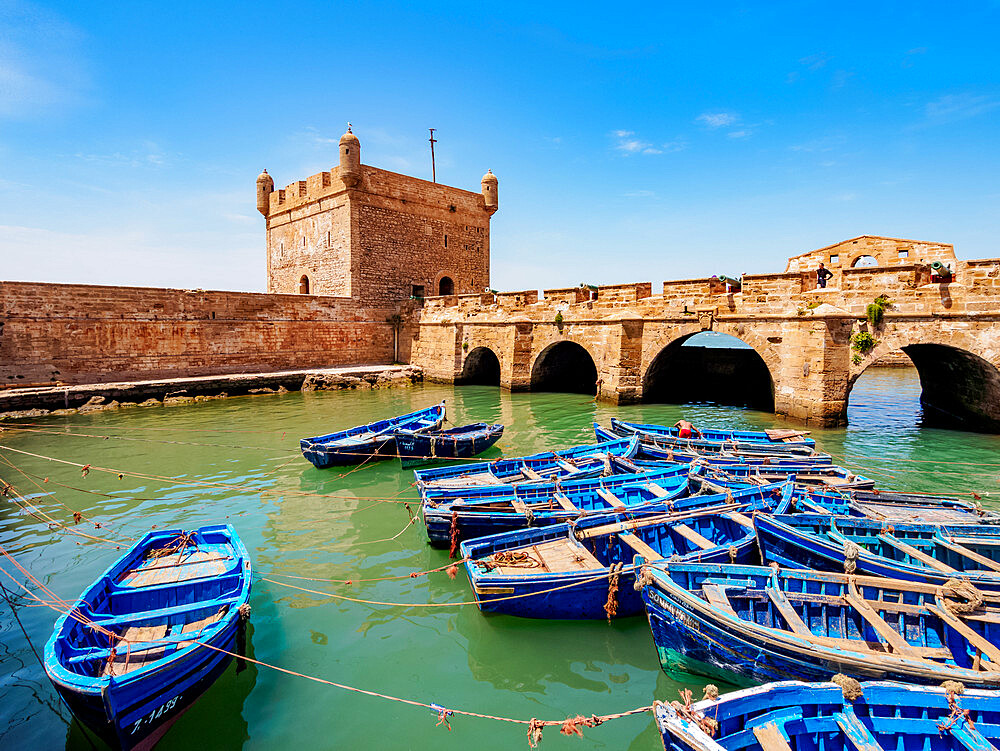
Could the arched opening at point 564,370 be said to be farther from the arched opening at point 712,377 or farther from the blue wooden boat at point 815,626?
the blue wooden boat at point 815,626

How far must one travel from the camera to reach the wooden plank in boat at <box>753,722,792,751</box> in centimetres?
325

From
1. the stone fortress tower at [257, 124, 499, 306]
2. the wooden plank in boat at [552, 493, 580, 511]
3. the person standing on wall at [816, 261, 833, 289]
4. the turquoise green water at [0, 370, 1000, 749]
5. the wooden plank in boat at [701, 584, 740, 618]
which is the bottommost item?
the turquoise green water at [0, 370, 1000, 749]

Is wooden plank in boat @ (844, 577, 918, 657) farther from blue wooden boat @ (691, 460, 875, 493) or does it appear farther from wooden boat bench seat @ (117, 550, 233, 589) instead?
wooden boat bench seat @ (117, 550, 233, 589)

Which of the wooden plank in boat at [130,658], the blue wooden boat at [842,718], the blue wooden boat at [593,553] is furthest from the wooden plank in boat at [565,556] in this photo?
the wooden plank in boat at [130,658]

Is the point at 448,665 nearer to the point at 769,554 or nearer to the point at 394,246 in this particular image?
the point at 769,554

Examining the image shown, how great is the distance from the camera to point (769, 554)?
639 centimetres

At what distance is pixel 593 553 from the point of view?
6543mm

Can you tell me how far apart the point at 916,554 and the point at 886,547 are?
1.43ft

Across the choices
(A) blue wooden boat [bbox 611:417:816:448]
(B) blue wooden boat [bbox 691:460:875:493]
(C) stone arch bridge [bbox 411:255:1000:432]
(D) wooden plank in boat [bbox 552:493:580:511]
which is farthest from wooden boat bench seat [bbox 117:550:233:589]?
(C) stone arch bridge [bbox 411:255:1000:432]

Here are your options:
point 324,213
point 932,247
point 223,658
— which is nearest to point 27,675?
point 223,658

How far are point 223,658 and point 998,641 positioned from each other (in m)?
6.97

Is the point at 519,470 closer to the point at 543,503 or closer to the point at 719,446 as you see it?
the point at 543,503

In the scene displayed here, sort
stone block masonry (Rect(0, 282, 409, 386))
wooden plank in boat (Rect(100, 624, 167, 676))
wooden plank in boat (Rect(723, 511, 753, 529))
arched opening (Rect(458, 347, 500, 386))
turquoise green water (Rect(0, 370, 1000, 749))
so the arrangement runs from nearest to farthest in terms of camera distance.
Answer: wooden plank in boat (Rect(100, 624, 167, 676)), turquoise green water (Rect(0, 370, 1000, 749)), wooden plank in boat (Rect(723, 511, 753, 529)), stone block masonry (Rect(0, 282, 409, 386)), arched opening (Rect(458, 347, 500, 386))

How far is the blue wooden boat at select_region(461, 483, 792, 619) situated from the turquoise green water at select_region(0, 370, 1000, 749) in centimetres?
30
